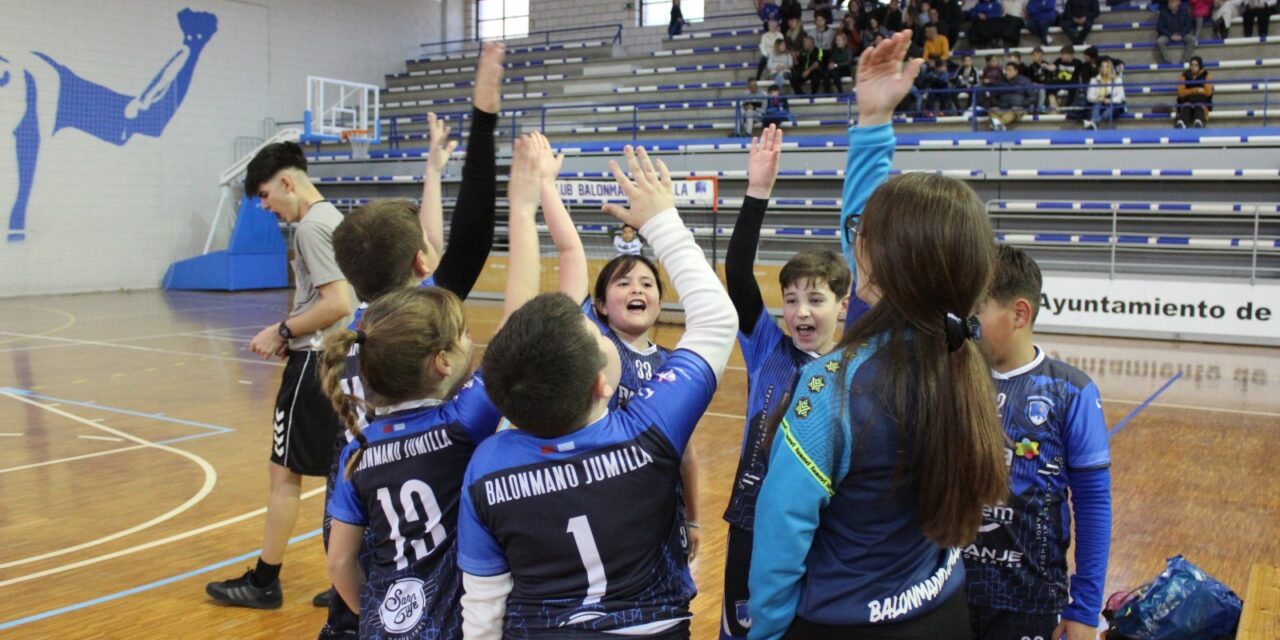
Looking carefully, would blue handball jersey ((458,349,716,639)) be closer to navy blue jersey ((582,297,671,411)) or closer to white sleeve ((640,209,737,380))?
white sleeve ((640,209,737,380))

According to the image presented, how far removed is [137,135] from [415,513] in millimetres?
19225

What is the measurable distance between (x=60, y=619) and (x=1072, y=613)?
11.6 ft

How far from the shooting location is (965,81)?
50.2ft

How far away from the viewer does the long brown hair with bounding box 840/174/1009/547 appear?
58.3 inches

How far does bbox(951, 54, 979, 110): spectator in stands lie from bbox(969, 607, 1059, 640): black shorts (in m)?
13.9

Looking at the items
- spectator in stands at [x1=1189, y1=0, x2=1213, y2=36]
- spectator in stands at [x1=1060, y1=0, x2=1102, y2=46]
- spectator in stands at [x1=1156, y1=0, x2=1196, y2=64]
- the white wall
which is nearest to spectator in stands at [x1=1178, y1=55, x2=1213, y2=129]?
spectator in stands at [x1=1156, y1=0, x2=1196, y2=64]

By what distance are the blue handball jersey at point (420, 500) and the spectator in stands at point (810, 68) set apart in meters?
15.6

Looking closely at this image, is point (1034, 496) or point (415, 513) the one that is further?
point (1034, 496)

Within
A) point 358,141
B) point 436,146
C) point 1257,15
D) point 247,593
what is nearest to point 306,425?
point 247,593

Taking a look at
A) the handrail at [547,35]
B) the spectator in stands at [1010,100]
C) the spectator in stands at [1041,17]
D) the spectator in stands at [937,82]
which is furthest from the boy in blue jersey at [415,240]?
the handrail at [547,35]

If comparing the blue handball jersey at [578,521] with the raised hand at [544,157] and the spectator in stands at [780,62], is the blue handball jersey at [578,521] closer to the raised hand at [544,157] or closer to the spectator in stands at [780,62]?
the raised hand at [544,157]

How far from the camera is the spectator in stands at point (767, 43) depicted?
18.0m

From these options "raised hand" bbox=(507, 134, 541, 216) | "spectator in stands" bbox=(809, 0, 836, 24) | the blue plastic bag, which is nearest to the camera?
"raised hand" bbox=(507, 134, 541, 216)

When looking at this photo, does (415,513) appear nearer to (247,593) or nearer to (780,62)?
(247,593)
